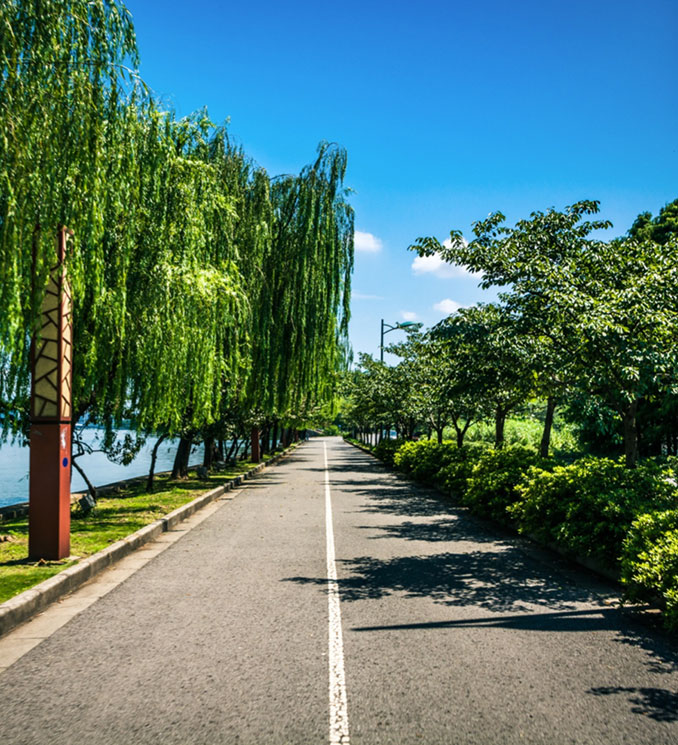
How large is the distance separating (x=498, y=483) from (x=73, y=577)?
8.31 m

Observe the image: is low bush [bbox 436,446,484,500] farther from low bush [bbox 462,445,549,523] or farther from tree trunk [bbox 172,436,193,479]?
tree trunk [bbox 172,436,193,479]

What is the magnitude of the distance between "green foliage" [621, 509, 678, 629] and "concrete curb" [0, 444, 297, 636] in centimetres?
559

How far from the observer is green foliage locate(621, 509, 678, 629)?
5508 mm

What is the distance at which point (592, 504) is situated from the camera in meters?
8.28

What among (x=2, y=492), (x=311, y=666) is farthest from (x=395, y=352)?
(x=311, y=666)

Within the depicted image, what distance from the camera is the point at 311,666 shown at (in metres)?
4.66

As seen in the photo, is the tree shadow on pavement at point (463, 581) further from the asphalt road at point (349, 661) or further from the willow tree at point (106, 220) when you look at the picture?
the willow tree at point (106, 220)

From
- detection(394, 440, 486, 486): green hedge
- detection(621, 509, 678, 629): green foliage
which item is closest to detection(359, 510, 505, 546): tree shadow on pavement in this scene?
detection(621, 509, 678, 629): green foliage

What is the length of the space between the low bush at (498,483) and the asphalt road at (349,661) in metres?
3.46

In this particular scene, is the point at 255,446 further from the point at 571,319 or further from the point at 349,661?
the point at 349,661

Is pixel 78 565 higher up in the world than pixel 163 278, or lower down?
lower down

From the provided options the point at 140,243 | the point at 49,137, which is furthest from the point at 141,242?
the point at 49,137

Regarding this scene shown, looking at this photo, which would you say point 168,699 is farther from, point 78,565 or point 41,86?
point 41,86

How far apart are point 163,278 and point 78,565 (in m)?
5.22
